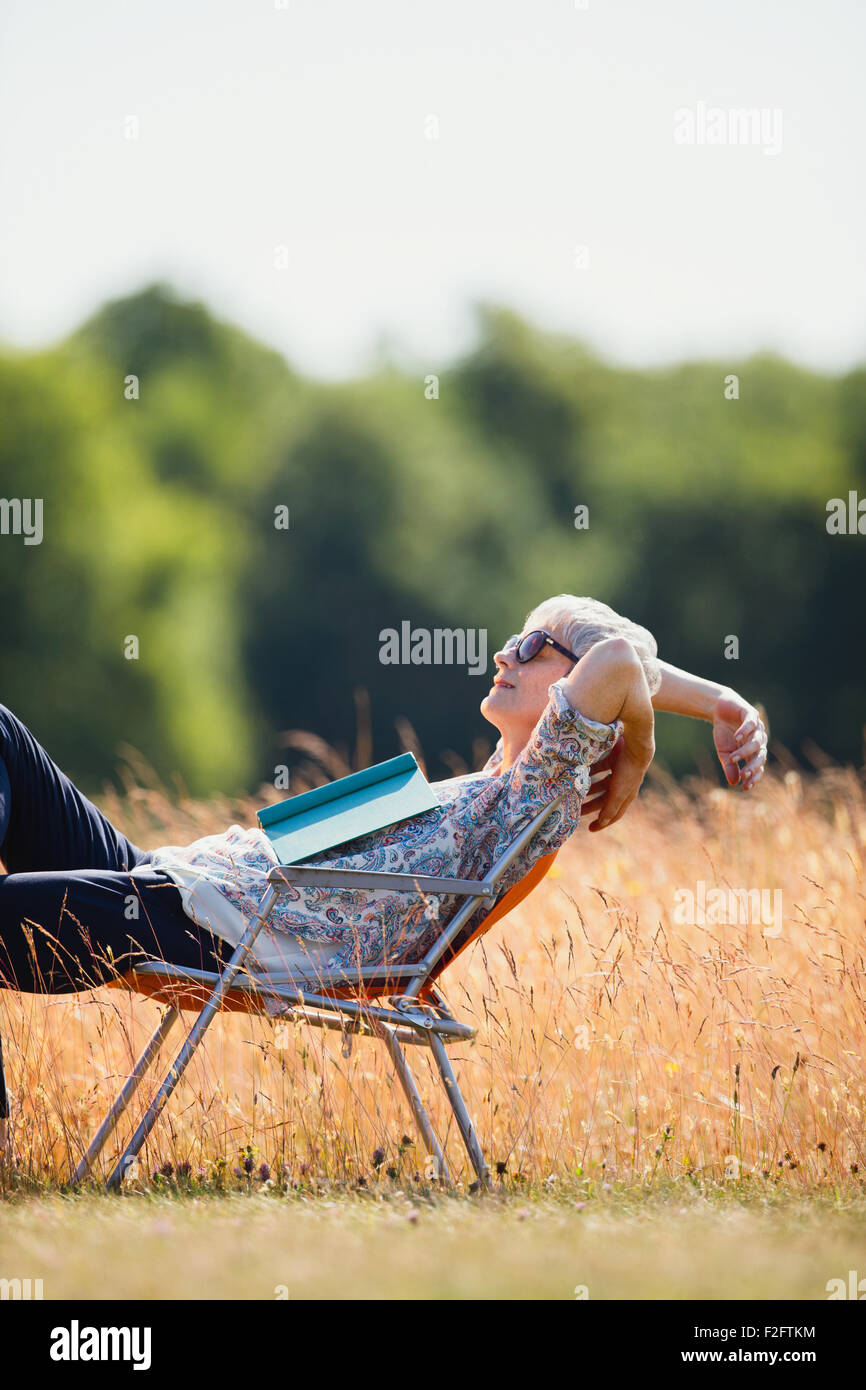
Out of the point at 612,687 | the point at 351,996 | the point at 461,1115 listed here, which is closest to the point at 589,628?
the point at 612,687

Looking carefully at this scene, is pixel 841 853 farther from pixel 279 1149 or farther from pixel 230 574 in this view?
pixel 230 574

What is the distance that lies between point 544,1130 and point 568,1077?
34 centimetres

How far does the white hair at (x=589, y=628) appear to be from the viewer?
3211mm

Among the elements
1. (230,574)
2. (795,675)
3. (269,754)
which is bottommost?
(269,754)

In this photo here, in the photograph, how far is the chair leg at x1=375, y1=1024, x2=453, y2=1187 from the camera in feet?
9.63

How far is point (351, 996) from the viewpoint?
301 centimetres

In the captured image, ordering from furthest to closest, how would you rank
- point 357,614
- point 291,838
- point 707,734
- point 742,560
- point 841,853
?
point 357,614
point 742,560
point 707,734
point 841,853
point 291,838

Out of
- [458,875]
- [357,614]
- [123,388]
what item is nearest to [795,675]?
[357,614]

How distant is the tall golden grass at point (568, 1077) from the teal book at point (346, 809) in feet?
1.50

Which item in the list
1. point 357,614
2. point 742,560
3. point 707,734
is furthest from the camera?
point 357,614

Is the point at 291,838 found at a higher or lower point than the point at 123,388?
lower

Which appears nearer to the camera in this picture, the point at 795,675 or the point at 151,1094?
the point at 151,1094

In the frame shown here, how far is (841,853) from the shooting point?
179 inches
